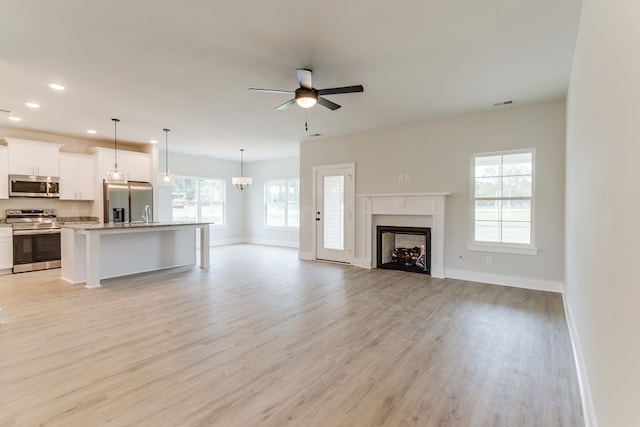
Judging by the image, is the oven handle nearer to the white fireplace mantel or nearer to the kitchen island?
the kitchen island

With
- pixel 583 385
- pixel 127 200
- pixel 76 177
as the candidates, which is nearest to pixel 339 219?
pixel 127 200

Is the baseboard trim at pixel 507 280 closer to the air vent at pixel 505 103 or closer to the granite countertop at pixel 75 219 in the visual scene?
the air vent at pixel 505 103

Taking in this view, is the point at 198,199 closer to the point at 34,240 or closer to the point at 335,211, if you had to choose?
the point at 34,240

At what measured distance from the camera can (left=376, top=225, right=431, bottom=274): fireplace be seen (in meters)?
5.82

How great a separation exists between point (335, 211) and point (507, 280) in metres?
3.48

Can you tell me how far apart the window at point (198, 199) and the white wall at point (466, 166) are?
15.5 ft

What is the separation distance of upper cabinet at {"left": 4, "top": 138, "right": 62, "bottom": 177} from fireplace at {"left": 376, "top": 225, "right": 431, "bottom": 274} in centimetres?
671

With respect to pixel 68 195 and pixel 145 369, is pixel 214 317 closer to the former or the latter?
pixel 145 369

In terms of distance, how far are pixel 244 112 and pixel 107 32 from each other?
93.7 inches

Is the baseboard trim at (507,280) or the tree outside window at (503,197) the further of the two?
the tree outside window at (503,197)

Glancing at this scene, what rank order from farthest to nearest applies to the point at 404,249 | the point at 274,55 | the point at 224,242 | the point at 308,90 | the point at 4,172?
the point at 224,242 → the point at 404,249 → the point at 4,172 → the point at 308,90 → the point at 274,55

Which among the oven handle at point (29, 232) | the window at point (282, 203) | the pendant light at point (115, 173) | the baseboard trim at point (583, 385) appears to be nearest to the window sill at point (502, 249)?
the baseboard trim at point (583, 385)

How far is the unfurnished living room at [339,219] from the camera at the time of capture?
6.29 ft

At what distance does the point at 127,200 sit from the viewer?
7.25 m
